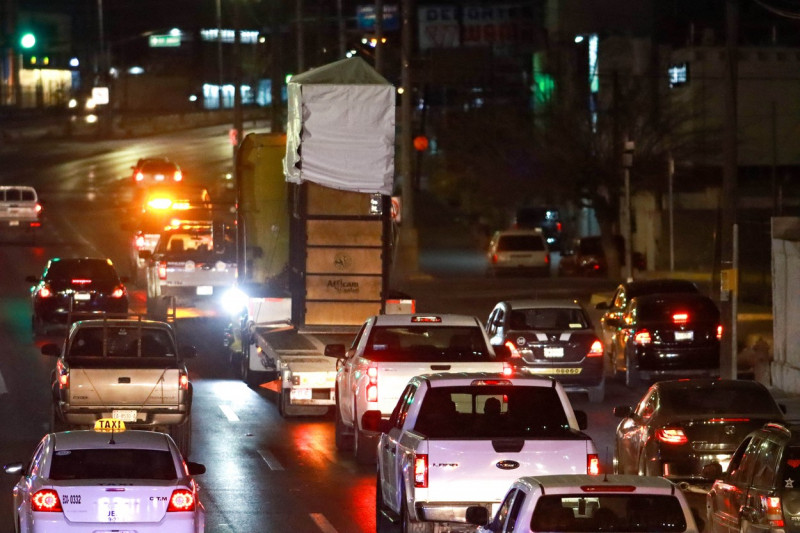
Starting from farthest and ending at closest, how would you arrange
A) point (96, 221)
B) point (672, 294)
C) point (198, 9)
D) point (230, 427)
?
point (198, 9) → point (96, 221) → point (672, 294) → point (230, 427)

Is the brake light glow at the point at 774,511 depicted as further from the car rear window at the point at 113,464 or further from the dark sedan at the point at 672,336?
the dark sedan at the point at 672,336

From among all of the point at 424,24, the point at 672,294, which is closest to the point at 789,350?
the point at 672,294

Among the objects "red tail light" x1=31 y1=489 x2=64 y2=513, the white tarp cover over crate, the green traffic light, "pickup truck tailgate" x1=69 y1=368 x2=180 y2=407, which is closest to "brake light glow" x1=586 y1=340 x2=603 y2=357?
the white tarp cover over crate

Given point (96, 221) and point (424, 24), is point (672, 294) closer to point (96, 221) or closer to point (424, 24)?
point (96, 221)

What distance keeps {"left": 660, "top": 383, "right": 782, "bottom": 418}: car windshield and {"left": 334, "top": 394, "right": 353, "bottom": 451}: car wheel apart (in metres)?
4.93

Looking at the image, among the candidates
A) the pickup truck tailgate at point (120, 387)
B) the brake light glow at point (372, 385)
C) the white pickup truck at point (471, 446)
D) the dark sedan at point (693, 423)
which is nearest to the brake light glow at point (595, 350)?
the brake light glow at point (372, 385)

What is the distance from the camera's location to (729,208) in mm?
23125

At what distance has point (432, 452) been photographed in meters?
11.4

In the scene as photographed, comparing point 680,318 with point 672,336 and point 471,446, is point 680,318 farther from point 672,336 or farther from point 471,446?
point 471,446

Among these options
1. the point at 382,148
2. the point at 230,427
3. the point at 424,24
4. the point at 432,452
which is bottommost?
the point at 230,427

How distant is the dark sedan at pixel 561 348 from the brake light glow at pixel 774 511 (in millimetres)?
12707

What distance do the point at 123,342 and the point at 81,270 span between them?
1366cm

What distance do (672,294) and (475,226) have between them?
141ft

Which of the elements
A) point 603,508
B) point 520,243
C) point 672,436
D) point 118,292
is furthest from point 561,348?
point 520,243
